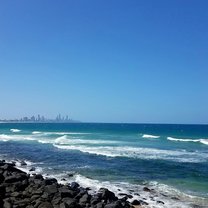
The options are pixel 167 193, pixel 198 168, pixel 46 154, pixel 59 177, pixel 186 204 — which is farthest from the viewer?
pixel 46 154

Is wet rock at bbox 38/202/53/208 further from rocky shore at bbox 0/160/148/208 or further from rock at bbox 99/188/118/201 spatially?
rock at bbox 99/188/118/201

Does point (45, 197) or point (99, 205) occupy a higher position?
point (45, 197)

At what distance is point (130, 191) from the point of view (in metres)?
18.0

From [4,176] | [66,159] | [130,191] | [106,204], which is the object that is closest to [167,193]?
[130,191]

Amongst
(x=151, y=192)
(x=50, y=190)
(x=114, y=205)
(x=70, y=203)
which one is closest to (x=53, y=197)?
(x=50, y=190)

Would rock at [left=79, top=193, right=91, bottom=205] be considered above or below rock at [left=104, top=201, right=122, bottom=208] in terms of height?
above

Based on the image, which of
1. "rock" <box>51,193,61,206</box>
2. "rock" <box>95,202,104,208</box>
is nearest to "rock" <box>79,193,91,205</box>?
"rock" <box>95,202,104,208</box>

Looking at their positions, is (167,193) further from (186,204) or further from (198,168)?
(198,168)

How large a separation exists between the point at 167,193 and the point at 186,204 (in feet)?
6.79

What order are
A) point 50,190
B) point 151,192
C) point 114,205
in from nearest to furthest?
point 114,205 → point 50,190 → point 151,192

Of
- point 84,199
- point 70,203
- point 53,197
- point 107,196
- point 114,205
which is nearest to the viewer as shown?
point 70,203

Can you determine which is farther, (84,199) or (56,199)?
(84,199)

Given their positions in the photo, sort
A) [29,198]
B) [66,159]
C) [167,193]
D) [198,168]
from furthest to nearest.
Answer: [66,159]
[198,168]
[167,193]
[29,198]

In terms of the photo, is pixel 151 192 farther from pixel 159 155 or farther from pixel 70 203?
pixel 159 155
